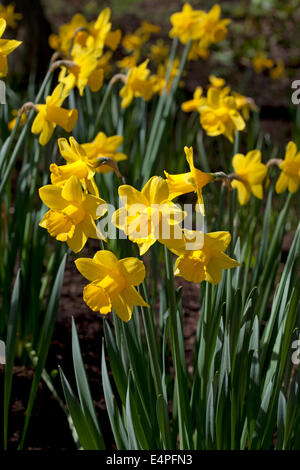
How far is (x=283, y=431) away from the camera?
1244mm

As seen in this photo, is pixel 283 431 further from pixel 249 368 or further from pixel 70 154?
pixel 70 154

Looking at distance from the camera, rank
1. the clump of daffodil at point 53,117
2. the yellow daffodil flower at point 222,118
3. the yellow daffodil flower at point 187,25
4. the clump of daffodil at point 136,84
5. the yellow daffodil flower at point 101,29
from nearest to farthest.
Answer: the clump of daffodil at point 53,117
the yellow daffodil flower at point 222,118
the yellow daffodil flower at point 101,29
the clump of daffodil at point 136,84
the yellow daffodil flower at point 187,25

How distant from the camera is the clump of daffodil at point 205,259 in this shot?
37.7 inches

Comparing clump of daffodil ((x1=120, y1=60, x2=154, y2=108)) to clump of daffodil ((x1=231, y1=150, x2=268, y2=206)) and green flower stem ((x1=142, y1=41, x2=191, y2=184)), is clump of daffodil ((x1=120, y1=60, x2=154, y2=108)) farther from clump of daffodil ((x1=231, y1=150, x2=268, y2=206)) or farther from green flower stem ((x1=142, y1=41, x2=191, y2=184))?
clump of daffodil ((x1=231, y1=150, x2=268, y2=206))

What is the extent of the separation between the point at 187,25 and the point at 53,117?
0.89 metres

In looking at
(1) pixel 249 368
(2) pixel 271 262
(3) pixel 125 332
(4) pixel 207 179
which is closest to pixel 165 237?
(4) pixel 207 179

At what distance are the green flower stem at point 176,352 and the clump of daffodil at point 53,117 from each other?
492 millimetres

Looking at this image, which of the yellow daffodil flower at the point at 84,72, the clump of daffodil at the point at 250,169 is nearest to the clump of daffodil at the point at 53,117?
the yellow daffodil flower at the point at 84,72

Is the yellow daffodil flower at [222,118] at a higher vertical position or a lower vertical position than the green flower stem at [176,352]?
higher

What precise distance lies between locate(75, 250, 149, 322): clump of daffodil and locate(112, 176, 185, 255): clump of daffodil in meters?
0.05

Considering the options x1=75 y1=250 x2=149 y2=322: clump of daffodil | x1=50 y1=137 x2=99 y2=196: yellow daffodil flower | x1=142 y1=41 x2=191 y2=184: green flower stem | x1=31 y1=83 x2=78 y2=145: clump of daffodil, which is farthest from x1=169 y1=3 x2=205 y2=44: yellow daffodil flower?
x1=75 y1=250 x2=149 y2=322: clump of daffodil

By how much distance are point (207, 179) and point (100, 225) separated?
0.22 m

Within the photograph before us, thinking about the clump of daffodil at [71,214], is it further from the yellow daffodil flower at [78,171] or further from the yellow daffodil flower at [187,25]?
the yellow daffodil flower at [187,25]

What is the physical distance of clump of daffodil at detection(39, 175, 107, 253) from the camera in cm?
101
